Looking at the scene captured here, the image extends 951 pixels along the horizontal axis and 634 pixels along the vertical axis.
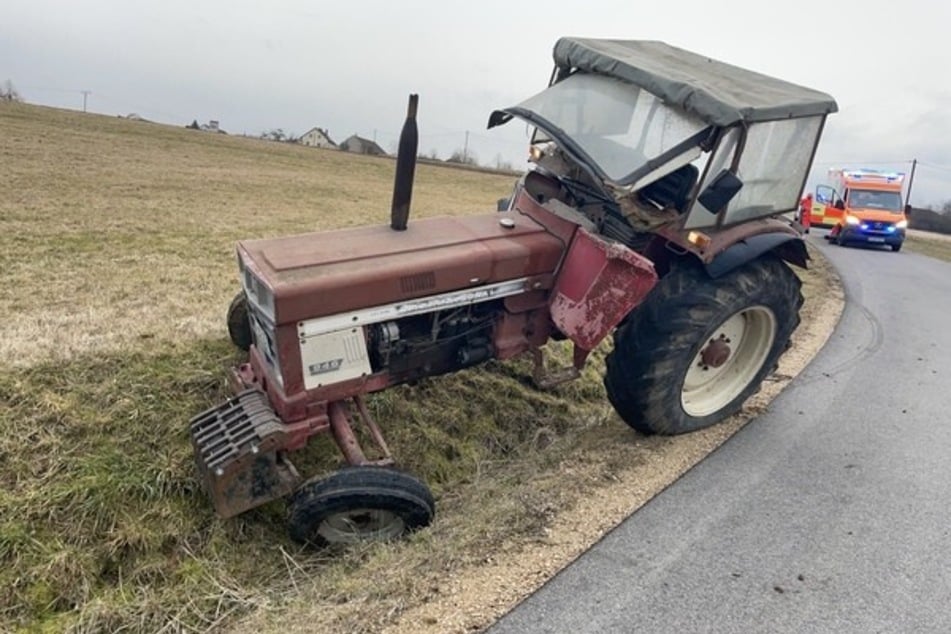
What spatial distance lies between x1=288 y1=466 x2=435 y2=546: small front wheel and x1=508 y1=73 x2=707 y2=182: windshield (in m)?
1.97

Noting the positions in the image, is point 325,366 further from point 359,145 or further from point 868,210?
point 359,145

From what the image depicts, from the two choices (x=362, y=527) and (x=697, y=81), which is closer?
(x=362, y=527)

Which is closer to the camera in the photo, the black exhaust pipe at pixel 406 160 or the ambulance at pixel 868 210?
the black exhaust pipe at pixel 406 160

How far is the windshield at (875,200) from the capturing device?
60.4 ft

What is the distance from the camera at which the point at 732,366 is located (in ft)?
16.0

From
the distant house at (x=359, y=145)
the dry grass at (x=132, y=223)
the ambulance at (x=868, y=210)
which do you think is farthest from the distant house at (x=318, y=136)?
the ambulance at (x=868, y=210)

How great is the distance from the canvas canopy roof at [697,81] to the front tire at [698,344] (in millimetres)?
945

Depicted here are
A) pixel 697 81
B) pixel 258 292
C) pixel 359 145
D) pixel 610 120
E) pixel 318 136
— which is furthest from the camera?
pixel 318 136

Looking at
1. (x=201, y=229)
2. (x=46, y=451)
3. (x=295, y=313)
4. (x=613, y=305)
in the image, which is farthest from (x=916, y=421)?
(x=201, y=229)

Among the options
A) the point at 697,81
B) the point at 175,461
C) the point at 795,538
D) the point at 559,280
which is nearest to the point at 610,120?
the point at 697,81

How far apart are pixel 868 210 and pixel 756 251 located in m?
16.5

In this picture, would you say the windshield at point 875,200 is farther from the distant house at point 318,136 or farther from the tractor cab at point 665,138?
the distant house at point 318,136

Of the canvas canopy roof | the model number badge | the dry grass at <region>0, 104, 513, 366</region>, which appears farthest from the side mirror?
the dry grass at <region>0, 104, 513, 366</region>

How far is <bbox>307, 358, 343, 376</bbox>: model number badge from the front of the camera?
3.47 meters
